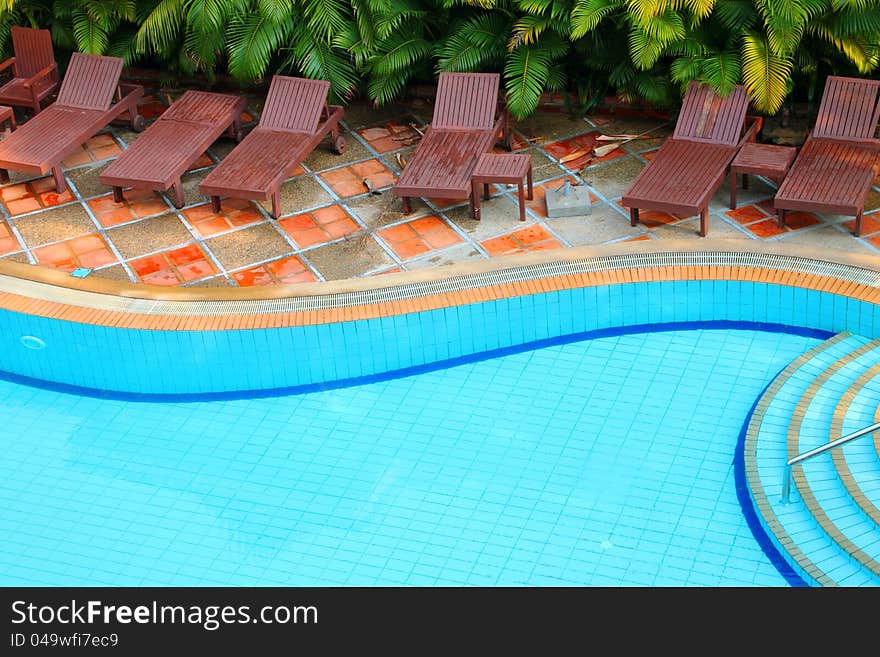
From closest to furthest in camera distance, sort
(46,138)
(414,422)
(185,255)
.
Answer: (414,422)
(185,255)
(46,138)

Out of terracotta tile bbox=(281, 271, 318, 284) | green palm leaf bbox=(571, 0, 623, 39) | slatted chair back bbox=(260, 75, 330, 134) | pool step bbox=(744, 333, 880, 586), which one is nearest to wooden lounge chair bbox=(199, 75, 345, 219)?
slatted chair back bbox=(260, 75, 330, 134)

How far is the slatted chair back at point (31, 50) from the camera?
528 inches

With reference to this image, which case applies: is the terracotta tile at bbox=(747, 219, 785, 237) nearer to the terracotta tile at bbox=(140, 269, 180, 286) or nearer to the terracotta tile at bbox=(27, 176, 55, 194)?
the terracotta tile at bbox=(140, 269, 180, 286)

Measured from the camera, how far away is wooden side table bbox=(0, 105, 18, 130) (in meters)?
12.5

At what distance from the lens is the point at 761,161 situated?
10.9 meters

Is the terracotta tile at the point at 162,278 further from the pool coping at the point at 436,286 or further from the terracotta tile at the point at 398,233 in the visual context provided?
the terracotta tile at the point at 398,233

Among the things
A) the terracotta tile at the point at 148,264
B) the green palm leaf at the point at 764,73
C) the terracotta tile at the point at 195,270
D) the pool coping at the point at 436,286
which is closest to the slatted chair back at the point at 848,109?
the green palm leaf at the point at 764,73

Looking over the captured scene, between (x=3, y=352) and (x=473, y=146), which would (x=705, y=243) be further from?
(x=3, y=352)

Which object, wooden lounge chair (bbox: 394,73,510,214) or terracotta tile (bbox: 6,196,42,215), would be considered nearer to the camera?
wooden lounge chair (bbox: 394,73,510,214)

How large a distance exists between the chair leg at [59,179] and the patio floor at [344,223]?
0.19ft

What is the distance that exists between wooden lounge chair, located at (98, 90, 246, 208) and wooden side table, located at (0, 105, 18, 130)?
4.26 ft

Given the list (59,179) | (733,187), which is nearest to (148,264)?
A: (59,179)

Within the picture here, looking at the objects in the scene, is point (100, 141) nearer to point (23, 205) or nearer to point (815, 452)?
point (23, 205)

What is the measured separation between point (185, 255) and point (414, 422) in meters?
2.75
